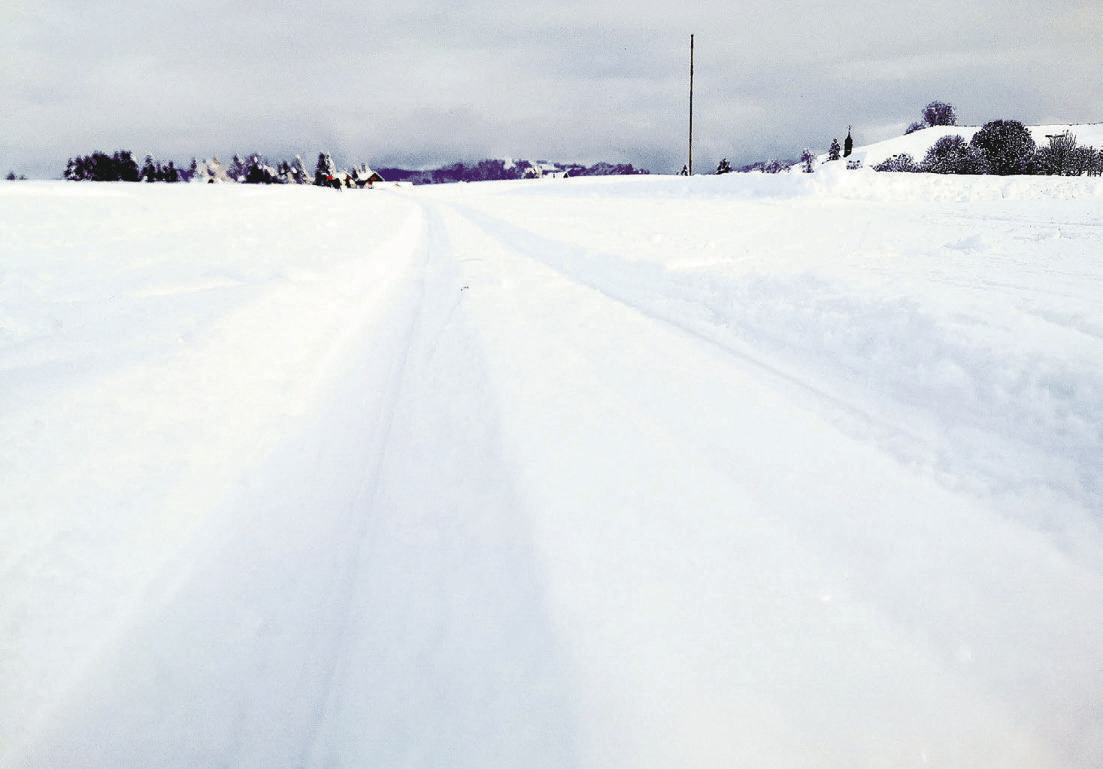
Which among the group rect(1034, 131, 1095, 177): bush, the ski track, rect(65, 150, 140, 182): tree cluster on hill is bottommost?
the ski track

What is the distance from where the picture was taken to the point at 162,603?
153cm

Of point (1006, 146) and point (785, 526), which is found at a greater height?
point (1006, 146)

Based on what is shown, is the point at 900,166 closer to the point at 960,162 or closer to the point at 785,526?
the point at 960,162

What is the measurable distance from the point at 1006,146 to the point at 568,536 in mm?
44721

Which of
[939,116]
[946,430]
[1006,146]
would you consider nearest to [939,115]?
[939,116]

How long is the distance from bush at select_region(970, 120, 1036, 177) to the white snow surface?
37454mm

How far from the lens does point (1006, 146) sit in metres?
32.3

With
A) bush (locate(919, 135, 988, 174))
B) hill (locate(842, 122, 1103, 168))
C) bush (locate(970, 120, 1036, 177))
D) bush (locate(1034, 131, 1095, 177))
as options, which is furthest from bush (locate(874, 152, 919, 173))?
hill (locate(842, 122, 1103, 168))

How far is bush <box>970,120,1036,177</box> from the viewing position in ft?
100

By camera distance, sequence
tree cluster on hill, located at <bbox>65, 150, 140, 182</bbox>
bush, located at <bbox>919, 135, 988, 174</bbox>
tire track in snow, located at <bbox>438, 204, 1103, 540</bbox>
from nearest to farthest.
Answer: tire track in snow, located at <bbox>438, 204, 1103, 540</bbox>, bush, located at <bbox>919, 135, 988, 174</bbox>, tree cluster on hill, located at <bbox>65, 150, 140, 182</bbox>

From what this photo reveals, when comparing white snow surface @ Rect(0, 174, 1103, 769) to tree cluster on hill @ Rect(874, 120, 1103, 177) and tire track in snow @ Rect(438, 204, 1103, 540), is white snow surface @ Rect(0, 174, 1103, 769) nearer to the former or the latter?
tire track in snow @ Rect(438, 204, 1103, 540)

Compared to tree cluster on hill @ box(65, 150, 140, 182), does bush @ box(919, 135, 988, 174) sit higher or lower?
lower

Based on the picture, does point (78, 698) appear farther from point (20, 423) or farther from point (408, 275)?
point (408, 275)

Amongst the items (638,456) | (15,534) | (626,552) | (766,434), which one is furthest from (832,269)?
(15,534)
